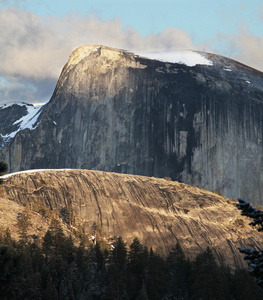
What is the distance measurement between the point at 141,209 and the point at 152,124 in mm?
43866

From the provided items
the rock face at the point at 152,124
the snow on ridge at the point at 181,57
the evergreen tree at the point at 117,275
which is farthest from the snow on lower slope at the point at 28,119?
the evergreen tree at the point at 117,275

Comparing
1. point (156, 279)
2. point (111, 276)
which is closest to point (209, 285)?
point (156, 279)

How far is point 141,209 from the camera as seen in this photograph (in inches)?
3580

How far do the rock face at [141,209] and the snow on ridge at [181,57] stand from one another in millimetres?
48755

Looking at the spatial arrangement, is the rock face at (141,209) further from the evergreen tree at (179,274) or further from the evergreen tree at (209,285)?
the evergreen tree at (209,285)

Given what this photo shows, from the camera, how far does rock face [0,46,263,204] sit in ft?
420

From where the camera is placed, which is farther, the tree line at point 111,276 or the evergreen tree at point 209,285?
the evergreen tree at point 209,285

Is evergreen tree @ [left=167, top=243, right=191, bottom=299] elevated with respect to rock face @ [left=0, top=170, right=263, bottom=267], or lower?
lower

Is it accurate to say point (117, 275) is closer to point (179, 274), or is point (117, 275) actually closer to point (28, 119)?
point (179, 274)

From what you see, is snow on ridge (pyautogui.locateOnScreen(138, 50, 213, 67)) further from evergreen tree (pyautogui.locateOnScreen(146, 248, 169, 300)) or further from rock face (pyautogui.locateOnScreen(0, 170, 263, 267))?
evergreen tree (pyautogui.locateOnScreen(146, 248, 169, 300))

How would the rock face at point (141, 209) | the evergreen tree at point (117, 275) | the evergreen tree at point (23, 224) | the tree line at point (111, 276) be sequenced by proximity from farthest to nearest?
the rock face at point (141, 209), the evergreen tree at point (23, 224), the evergreen tree at point (117, 275), the tree line at point (111, 276)

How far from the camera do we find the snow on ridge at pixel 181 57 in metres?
140

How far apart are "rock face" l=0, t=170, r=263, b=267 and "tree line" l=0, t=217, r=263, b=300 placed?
1808 centimetres

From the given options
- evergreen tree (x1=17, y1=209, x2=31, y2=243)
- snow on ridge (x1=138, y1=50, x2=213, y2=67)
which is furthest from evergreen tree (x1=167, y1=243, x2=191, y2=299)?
snow on ridge (x1=138, y1=50, x2=213, y2=67)
